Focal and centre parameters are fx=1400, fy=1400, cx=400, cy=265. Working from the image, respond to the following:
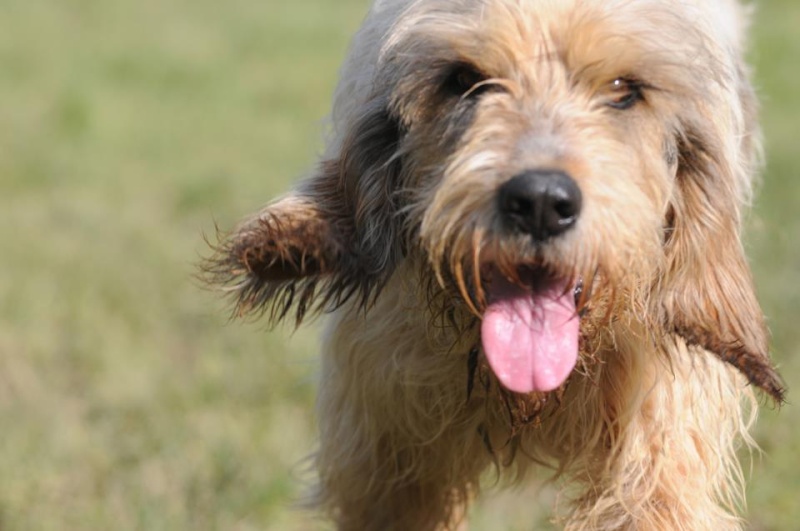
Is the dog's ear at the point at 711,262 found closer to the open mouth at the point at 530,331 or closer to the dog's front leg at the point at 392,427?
the open mouth at the point at 530,331

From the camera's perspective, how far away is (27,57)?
12055 millimetres

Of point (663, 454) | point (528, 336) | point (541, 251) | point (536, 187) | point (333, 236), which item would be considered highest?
point (333, 236)

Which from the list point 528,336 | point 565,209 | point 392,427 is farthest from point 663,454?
point 565,209

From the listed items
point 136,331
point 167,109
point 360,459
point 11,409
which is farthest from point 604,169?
point 167,109

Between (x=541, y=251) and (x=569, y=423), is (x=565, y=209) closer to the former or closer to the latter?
(x=541, y=251)

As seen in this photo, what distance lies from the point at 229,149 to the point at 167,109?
3.45 ft

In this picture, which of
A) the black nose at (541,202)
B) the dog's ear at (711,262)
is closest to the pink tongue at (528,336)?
the black nose at (541,202)

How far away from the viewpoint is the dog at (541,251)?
3.09m

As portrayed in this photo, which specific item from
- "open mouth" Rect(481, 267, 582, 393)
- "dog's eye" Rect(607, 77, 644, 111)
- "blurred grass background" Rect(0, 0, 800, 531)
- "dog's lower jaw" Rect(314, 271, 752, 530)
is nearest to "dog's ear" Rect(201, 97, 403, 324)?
"dog's lower jaw" Rect(314, 271, 752, 530)

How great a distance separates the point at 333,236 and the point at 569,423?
2.66ft

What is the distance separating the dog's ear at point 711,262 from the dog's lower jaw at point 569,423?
0.17m

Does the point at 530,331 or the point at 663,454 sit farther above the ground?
the point at 530,331

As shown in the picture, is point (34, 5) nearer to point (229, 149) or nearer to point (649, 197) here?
point (229, 149)

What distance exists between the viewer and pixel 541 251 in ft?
9.93
